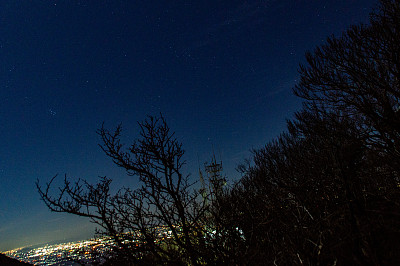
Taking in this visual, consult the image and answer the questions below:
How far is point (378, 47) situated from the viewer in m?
6.22

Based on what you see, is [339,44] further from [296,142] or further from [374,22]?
[296,142]

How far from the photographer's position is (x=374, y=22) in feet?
20.2

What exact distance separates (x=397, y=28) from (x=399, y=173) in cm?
433

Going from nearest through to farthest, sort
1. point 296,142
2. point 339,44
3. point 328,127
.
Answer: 1. point 339,44
2. point 328,127
3. point 296,142

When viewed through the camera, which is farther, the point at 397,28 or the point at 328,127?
the point at 328,127

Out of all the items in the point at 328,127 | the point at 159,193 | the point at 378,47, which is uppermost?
the point at 378,47

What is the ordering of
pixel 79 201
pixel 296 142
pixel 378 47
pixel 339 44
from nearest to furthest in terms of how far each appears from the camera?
pixel 79 201, pixel 378 47, pixel 339 44, pixel 296 142

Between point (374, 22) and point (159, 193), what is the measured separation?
774 cm

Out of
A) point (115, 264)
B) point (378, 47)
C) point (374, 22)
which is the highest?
point (374, 22)

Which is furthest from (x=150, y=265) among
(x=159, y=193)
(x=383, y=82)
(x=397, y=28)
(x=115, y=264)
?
(x=397, y=28)

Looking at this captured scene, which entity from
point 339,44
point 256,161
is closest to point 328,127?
point 339,44

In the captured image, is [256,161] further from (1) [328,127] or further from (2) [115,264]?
(2) [115,264]

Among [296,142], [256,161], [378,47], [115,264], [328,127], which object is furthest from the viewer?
[256,161]

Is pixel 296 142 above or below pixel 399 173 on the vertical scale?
above
